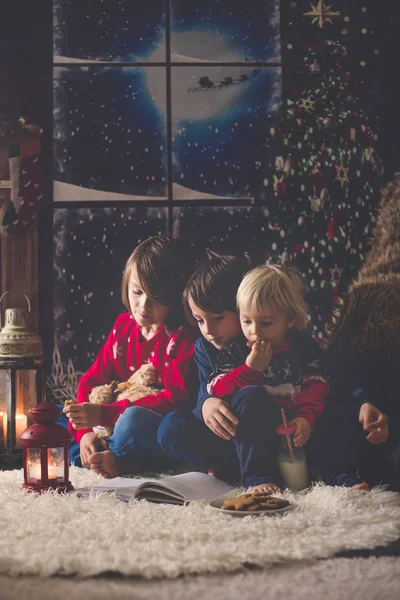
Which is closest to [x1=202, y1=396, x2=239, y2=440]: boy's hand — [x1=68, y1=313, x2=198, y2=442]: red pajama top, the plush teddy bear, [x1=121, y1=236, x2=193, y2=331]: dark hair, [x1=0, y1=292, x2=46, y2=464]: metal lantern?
[x1=68, y1=313, x2=198, y2=442]: red pajama top

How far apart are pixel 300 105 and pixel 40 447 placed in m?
1.73

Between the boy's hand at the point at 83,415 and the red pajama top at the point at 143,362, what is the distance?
0.02 m

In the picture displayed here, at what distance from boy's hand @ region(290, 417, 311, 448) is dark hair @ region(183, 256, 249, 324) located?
0.49 metres

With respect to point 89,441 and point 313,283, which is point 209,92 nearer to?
point 313,283

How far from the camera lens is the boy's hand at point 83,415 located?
9.87ft

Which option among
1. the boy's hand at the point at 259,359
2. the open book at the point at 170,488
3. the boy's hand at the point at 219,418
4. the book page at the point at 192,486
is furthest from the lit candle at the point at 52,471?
the boy's hand at the point at 259,359

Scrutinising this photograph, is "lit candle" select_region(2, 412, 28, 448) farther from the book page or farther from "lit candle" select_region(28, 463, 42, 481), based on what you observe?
the book page

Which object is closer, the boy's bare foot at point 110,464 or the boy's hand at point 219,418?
the boy's hand at point 219,418

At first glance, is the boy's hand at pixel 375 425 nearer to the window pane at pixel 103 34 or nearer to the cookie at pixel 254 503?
Result: the cookie at pixel 254 503

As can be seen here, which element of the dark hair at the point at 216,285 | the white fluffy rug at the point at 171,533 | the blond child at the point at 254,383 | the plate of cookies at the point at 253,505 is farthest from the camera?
the dark hair at the point at 216,285

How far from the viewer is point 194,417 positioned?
2.95 meters

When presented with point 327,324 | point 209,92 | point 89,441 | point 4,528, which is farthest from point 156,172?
point 4,528

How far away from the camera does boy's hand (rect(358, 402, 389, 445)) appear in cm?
284

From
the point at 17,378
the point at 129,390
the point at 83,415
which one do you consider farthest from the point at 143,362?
the point at 17,378
